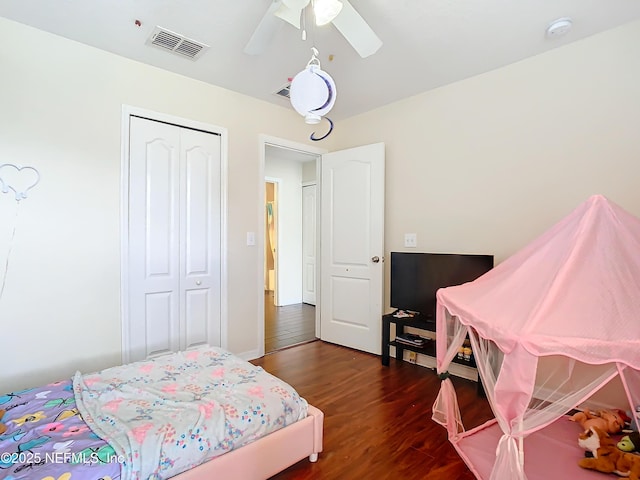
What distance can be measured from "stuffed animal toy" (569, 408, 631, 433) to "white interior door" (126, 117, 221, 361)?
110 inches

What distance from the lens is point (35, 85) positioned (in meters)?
2.25

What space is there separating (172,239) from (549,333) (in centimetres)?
268

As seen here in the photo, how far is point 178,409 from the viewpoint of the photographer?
60.9 inches

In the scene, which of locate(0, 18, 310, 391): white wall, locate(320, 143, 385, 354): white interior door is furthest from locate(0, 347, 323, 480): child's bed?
locate(320, 143, 385, 354): white interior door

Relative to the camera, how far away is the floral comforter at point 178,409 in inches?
51.9

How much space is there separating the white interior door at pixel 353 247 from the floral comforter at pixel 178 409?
174 cm

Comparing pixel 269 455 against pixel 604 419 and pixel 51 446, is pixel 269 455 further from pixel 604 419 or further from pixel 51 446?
pixel 604 419

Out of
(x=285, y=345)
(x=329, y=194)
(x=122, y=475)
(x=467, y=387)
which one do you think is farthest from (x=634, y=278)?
(x=285, y=345)

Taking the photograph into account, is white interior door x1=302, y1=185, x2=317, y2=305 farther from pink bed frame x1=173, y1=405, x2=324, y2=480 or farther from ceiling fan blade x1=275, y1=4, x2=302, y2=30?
ceiling fan blade x1=275, y1=4, x2=302, y2=30

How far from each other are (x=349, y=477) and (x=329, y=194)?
2.77 metres

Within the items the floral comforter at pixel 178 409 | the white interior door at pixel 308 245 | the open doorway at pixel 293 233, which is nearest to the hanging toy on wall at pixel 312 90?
the floral comforter at pixel 178 409

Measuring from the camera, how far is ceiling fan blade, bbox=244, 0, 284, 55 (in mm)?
1673

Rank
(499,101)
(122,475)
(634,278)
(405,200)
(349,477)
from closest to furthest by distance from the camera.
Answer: (122,475)
(634,278)
(349,477)
(499,101)
(405,200)

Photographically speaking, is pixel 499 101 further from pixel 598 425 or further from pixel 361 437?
pixel 361 437
